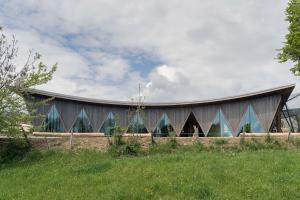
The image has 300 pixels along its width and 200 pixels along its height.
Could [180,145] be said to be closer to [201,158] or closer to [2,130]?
[201,158]

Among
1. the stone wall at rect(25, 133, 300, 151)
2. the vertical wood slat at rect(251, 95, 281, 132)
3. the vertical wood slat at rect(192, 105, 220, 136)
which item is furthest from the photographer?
the vertical wood slat at rect(192, 105, 220, 136)

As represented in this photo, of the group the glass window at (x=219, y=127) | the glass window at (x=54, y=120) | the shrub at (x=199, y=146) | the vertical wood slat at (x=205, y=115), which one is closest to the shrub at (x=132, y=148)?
the shrub at (x=199, y=146)

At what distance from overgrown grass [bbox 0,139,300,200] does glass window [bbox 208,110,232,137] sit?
30.3m

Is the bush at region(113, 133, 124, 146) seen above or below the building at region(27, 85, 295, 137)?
below

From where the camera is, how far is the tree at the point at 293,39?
1106 inches

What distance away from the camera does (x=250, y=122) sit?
142 feet

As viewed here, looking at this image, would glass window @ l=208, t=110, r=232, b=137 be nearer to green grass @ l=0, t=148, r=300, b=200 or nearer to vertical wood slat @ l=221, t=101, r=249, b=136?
vertical wood slat @ l=221, t=101, r=249, b=136

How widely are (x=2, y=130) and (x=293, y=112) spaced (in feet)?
148

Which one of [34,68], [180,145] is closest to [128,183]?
[180,145]

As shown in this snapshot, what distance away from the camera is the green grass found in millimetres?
10094

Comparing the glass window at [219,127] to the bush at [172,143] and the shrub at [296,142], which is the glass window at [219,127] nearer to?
the shrub at [296,142]

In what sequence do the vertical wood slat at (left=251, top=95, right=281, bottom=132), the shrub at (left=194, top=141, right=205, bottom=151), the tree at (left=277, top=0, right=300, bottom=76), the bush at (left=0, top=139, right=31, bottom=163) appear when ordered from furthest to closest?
the vertical wood slat at (left=251, top=95, right=281, bottom=132)
the tree at (left=277, top=0, right=300, bottom=76)
the shrub at (left=194, top=141, right=205, bottom=151)
the bush at (left=0, top=139, right=31, bottom=163)

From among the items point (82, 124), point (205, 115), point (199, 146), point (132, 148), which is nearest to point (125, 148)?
point (132, 148)

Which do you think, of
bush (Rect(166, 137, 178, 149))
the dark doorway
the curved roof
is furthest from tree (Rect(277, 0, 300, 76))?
the dark doorway
